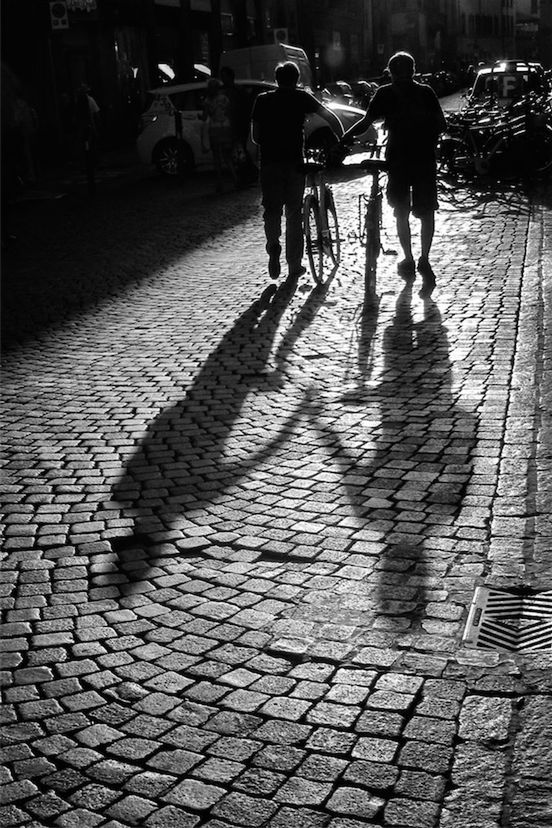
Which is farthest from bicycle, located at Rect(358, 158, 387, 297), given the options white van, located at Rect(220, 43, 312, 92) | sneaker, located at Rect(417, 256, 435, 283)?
white van, located at Rect(220, 43, 312, 92)

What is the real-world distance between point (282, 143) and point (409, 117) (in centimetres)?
124

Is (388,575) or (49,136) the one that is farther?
(49,136)

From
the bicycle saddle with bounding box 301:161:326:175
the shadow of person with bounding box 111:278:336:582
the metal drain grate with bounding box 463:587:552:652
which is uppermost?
the bicycle saddle with bounding box 301:161:326:175

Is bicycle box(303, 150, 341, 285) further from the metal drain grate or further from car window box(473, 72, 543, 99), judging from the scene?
car window box(473, 72, 543, 99)

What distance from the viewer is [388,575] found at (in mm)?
4090

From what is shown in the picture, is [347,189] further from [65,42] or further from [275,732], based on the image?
[65,42]

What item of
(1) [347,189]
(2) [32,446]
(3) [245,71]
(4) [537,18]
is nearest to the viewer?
(2) [32,446]


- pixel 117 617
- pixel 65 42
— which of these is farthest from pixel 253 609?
pixel 65 42

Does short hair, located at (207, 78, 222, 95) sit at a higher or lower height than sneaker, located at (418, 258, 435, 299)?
higher

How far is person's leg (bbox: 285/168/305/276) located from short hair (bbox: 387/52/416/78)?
1190mm

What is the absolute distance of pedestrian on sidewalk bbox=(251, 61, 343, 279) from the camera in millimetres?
9961

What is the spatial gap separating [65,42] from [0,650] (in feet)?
99.6

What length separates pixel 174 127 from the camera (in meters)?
21.6

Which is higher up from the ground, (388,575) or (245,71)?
(245,71)
